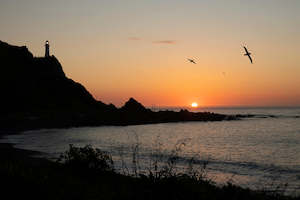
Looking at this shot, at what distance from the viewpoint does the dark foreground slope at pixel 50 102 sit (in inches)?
3546

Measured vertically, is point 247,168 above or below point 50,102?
below

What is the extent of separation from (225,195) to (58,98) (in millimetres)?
110766

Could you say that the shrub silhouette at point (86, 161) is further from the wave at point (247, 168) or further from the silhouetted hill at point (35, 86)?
the silhouetted hill at point (35, 86)

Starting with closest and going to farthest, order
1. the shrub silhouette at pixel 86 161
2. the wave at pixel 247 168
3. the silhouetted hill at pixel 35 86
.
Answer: the shrub silhouette at pixel 86 161 → the wave at pixel 247 168 → the silhouetted hill at pixel 35 86

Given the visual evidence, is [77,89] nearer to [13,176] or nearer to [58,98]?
[58,98]

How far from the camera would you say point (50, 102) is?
110m

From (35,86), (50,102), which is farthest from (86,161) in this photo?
(35,86)

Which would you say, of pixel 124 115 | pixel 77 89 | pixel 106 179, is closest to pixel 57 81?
pixel 77 89

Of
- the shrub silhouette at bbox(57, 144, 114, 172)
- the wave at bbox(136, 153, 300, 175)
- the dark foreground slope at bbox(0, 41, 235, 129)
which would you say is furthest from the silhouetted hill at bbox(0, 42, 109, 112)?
the shrub silhouette at bbox(57, 144, 114, 172)

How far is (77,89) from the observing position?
125250mm

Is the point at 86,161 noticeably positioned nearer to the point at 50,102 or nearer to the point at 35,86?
the point at 50,102

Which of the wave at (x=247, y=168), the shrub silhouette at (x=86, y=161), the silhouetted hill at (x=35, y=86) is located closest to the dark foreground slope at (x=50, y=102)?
the silhouetted hill at (x=35, y=86)

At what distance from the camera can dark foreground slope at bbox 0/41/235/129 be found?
90.1m

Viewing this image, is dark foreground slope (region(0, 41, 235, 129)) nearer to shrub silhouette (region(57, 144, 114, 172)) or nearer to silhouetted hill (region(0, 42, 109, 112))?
silhouetted hill (region(0, 42, 109, 112))
